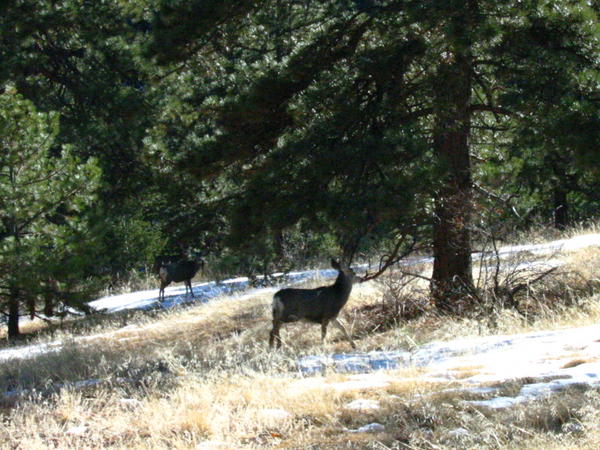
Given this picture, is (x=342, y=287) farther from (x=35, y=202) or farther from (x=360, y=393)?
(x=35, y=202)

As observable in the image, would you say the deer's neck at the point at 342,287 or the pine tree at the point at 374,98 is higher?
the pine tree at the point at 374,98

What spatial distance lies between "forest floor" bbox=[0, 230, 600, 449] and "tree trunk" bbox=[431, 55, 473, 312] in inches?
19.0

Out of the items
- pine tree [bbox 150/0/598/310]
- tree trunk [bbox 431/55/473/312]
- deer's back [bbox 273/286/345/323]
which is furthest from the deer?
tree trunk [bbox 431/55/473/312]

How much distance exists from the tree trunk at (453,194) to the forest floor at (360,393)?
483mm

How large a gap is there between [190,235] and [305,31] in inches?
172

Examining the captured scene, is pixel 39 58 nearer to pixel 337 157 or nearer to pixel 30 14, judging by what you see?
pixel 30 14

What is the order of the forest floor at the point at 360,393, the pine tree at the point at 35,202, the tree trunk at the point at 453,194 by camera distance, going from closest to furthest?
the forest floor at the point at 360,393 → the tree trunk at the point at 453,194 → the pine tree at the point at 35,202

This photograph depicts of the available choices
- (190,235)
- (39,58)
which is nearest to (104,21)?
(39,58)

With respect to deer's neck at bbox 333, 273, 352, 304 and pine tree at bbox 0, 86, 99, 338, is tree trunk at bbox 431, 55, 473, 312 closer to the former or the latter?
deer's neck at bbox 333, 273, 352, 304

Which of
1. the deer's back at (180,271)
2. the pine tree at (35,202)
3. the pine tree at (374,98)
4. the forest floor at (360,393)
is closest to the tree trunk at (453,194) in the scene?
the pine tree at (374,98)

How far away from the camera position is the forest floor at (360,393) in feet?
17.9

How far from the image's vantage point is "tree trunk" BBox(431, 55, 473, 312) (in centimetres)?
1085

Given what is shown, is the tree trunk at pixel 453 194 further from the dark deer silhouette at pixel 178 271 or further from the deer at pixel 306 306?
the dark deer silhouette at pixel 178 271

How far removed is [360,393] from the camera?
6570 millimetres
